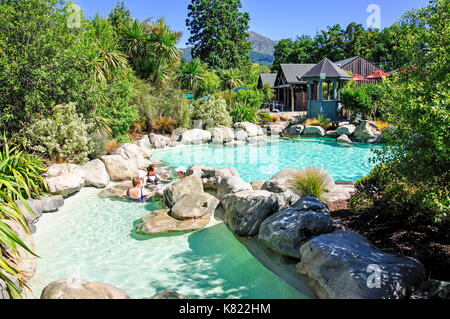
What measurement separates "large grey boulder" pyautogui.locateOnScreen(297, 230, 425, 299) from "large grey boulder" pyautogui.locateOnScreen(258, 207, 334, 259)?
45cm

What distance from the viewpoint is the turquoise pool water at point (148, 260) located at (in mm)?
4281

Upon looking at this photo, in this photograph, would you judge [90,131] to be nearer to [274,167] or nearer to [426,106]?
[274,167]

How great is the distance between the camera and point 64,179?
8.12 metres

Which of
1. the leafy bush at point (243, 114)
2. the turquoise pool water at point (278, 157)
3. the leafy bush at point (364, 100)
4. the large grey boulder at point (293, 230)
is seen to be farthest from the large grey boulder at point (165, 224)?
the leafy bush at point (243, 114)

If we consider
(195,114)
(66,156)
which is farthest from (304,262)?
(195,114)

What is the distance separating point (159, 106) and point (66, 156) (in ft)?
34.6

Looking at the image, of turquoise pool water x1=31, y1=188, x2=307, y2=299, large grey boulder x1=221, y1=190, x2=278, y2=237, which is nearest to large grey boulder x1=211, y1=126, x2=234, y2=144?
turquoise pool water x1=31, y1=188, x2=307, y2=299

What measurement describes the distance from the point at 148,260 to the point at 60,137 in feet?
20.4

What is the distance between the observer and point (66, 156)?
9.77 metres

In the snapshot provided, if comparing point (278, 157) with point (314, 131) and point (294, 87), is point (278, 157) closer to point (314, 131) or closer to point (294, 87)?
point (314, 131)

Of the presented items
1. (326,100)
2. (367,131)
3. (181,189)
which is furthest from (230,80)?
(181,189)

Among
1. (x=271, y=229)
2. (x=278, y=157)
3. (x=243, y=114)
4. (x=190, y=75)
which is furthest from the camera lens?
(x=190, y=75)

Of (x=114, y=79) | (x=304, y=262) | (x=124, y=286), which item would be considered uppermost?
(x=114, y=79)

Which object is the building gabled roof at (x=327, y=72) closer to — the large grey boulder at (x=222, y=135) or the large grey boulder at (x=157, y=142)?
the large grey boulder at (x=222, y=135)
